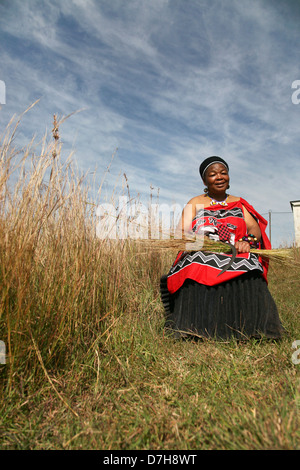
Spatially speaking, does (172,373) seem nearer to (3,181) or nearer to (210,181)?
(3,181)

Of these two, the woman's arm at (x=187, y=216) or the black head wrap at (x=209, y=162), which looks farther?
the black head wrap at (x=209, y=162)

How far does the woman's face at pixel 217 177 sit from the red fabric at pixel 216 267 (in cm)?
19

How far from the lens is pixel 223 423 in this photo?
51.6 inches

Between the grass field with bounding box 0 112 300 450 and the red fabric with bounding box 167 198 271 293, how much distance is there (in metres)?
0.52

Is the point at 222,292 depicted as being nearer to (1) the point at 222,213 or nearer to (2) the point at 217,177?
(1) the point at 222,213

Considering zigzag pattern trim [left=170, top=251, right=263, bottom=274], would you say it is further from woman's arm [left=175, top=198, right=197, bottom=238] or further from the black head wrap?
the black head wrap

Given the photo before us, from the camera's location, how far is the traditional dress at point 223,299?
2496 mm

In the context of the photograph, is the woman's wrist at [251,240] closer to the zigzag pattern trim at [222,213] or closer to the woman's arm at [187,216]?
the zigzag pattern trim at [222,213]

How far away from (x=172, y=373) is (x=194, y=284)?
0.91 metres

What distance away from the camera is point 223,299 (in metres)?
2.59

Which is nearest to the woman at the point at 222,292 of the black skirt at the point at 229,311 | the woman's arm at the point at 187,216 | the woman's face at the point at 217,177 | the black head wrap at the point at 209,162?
the black skirt at the point at 229,311

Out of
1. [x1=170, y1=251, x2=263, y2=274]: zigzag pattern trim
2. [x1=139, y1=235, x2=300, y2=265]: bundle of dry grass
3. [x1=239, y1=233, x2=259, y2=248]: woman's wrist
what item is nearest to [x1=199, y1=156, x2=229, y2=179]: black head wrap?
[x1=239, y1=233, x2=259, y2=248]: woman's wrist
